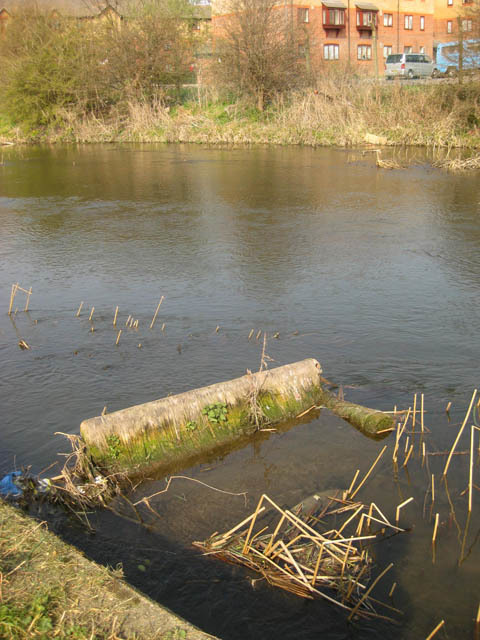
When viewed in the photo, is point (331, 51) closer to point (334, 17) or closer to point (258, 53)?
point (334, 17)

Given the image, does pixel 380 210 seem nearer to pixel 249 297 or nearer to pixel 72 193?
pixel 249 297

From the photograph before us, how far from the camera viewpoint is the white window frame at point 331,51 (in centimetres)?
5634

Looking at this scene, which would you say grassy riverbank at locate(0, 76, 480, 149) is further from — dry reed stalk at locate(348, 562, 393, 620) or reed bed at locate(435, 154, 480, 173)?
dry reed stalk at locate(348, 562, 393, 620)

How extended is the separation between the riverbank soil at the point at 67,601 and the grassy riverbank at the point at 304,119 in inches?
975

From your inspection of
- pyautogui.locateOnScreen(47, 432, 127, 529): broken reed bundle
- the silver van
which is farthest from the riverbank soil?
the silver van

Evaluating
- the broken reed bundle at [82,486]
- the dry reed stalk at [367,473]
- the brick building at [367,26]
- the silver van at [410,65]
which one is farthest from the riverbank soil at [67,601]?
the brick building at [367,26]

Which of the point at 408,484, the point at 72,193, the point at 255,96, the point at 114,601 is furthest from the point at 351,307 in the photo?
the point at 255,96

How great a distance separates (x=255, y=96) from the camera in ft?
110

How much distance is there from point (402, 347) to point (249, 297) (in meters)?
2.88

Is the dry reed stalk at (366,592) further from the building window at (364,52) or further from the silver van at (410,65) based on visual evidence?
the building window at (364,52)

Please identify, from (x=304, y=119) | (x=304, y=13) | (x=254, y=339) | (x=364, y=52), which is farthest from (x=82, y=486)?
(x=364, y=52)

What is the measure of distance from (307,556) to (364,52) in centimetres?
Result: 6189

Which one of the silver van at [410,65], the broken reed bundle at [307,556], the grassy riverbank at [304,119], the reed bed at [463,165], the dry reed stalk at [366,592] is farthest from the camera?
the silver van at [410,65]

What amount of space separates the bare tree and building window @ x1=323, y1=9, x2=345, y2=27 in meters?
23.9
